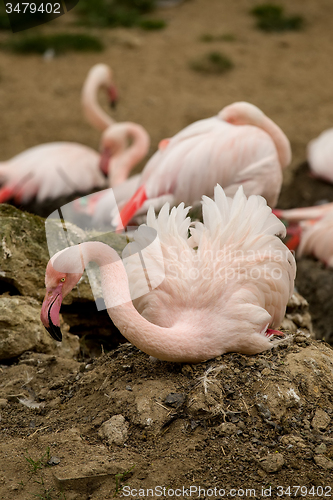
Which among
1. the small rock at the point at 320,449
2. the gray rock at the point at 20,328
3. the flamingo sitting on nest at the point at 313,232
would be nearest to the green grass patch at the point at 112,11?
the flamingo sitting on nest at the point at 313,232

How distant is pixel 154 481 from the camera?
2467 mm

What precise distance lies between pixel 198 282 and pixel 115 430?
0.85 m

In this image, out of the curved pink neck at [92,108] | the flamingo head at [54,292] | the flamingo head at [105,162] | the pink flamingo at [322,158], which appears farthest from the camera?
the curved pink neck at [92,108]

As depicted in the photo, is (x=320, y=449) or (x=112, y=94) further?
(x=112, y=94)

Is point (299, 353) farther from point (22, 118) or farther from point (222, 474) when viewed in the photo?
point (22, 118)

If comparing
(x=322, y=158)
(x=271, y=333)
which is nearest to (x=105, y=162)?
(x=322, y=158)

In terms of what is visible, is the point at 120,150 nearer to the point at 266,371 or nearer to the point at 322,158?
the point at 322,158

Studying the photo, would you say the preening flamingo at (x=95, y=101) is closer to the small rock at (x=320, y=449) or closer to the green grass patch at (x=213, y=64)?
the green grass patch at (x=213, y=64)

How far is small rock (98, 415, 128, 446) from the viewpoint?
8.93 ft

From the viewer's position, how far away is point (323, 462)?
257cm

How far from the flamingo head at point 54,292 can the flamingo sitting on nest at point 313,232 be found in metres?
3.68

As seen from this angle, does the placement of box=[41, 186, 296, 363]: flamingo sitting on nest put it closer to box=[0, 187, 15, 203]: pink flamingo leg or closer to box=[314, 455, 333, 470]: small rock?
box=[314, 455, 333, 470]: small rock

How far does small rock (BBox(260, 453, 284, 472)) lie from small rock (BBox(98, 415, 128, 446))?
66cm

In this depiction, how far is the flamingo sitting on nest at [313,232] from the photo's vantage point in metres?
6.12
